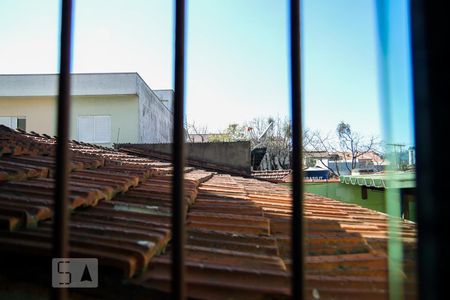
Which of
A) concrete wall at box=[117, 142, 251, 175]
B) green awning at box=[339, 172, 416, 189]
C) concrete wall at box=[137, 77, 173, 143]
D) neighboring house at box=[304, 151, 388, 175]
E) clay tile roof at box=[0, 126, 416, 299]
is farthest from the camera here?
neighboring house at box=[304, 151, 388, 175]

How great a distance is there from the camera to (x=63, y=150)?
0.94m

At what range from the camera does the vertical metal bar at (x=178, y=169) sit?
0.88 m

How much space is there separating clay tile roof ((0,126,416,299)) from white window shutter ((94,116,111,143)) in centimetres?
1335

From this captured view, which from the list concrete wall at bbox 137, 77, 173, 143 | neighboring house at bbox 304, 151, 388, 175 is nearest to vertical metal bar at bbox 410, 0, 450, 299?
concrete wall at bbox 137, 77, 173, 143

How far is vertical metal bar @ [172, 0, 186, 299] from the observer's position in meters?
0.88

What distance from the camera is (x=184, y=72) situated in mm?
960

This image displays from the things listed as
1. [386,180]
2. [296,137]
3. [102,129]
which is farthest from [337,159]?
[296,137]

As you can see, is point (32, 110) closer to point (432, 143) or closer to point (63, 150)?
point (63, 150)

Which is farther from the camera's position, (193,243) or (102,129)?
(102,129)

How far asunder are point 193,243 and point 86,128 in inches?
601

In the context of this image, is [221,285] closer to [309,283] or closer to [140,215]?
[309,283]

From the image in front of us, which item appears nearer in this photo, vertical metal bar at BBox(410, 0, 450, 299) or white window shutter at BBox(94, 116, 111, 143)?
vertical metal bar at BBox(410, 0, 450, 299)

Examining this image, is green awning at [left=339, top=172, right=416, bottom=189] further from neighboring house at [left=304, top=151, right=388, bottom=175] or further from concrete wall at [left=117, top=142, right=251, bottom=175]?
neighboring house at [left=304, top=151, right=388, bottom=175]

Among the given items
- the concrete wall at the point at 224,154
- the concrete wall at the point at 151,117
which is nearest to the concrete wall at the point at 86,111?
the concrete wall at the point at 151,117
